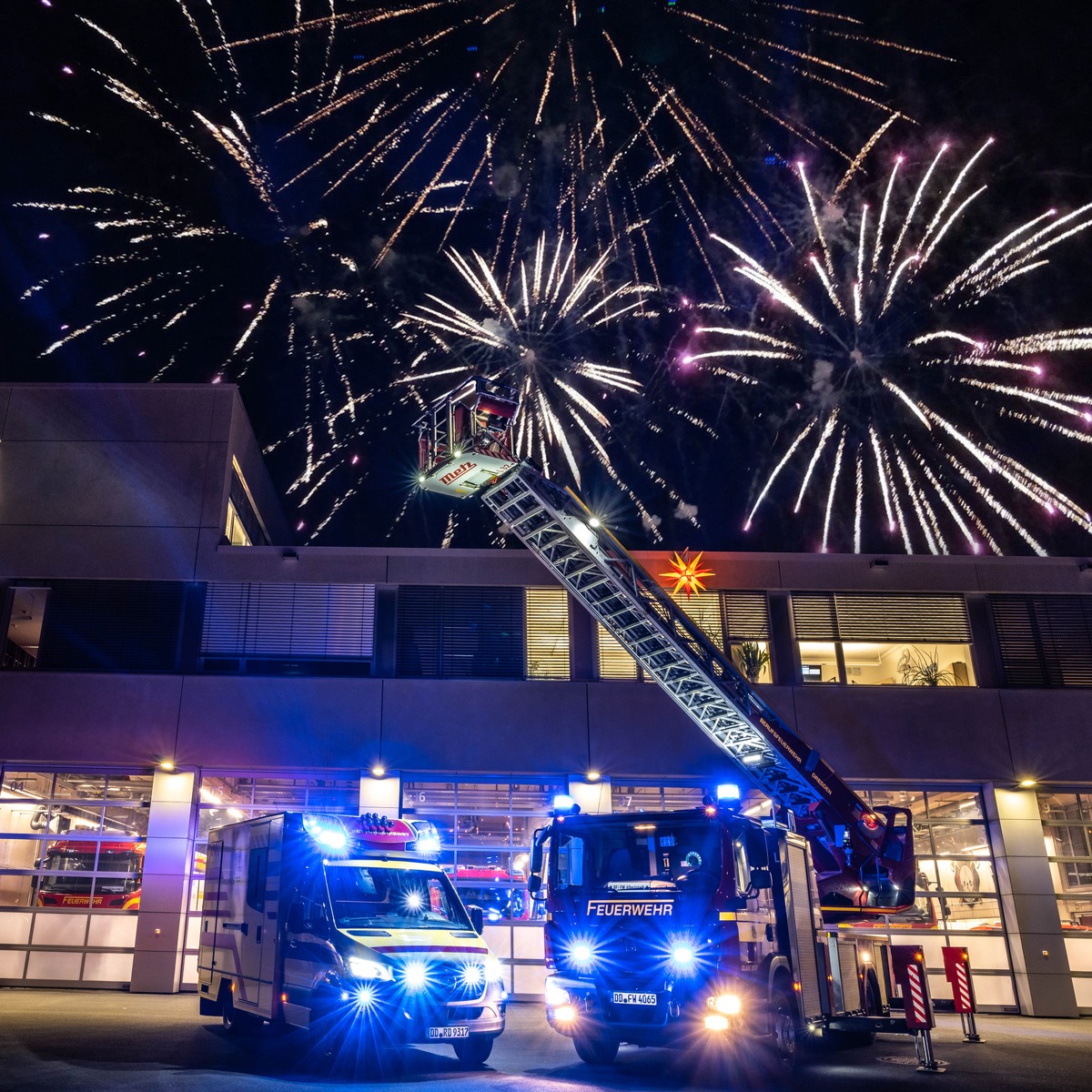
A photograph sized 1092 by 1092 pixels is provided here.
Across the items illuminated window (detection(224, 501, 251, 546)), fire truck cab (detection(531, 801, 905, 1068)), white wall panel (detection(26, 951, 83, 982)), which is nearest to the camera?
fire truck cab (detection(531, 801, 905, 1068))

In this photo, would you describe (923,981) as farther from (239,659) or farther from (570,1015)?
(239,659)

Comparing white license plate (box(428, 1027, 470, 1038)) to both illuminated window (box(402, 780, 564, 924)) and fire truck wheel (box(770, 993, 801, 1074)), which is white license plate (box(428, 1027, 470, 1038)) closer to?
fire truck wheel (box(770, 993, 801, 1074))

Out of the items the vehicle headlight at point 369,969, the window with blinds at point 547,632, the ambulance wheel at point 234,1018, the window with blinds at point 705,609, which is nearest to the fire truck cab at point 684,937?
the vehicle headlight at point 369,969

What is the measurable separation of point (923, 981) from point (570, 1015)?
4828 millimetres

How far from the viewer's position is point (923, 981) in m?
12.5

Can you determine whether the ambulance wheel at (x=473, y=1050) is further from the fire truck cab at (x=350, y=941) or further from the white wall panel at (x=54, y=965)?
the white wall panel at (x=54, y=965)

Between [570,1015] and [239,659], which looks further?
[239,659]

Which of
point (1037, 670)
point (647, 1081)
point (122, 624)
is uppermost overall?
point (122, 624)

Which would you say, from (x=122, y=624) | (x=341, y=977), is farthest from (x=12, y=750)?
(x=341, y=977)

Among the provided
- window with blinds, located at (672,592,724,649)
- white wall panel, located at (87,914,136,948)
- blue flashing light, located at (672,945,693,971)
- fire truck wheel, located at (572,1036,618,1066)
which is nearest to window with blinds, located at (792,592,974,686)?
window with blinds, located at (672,592,724,649)

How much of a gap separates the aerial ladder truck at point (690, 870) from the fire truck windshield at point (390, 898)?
119 cm

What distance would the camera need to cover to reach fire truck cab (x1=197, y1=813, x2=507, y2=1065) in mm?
10227

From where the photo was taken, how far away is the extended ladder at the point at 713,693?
1445 centimetres

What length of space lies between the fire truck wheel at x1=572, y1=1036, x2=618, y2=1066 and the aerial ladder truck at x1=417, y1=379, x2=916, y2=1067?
0.8 inches
